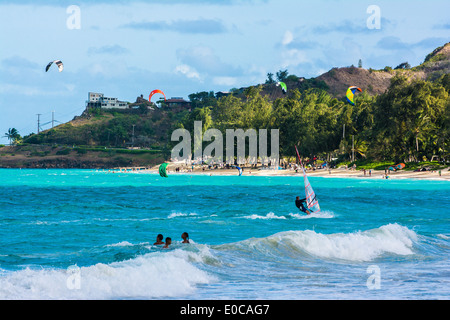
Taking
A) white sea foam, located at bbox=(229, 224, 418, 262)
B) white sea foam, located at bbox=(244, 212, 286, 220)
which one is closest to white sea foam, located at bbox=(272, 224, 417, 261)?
white sea foam, located at bbox=(229, 224, 418, 262)

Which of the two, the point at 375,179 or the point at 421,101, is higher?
the point at 421,101

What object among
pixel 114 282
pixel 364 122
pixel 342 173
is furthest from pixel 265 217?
pixel 364 122

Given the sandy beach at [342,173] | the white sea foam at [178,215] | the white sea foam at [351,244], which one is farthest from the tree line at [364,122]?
the white sea foam at [351,244]

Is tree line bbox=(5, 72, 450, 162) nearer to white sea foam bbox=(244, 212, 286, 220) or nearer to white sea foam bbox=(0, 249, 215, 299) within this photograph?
white sea foam bbox=(244, 212, 286, 220)

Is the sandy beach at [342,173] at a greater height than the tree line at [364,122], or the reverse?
the tree line at [364,122]

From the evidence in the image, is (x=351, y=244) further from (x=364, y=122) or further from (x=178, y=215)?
(x=364, y=122)

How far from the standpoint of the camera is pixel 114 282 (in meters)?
14.3

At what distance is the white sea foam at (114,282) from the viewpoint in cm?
1318

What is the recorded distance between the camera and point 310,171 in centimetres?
10631

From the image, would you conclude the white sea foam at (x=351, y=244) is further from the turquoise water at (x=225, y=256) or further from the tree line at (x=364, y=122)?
the tree line at (x=364, y=122)

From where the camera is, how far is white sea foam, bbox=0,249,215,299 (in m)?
13.2
